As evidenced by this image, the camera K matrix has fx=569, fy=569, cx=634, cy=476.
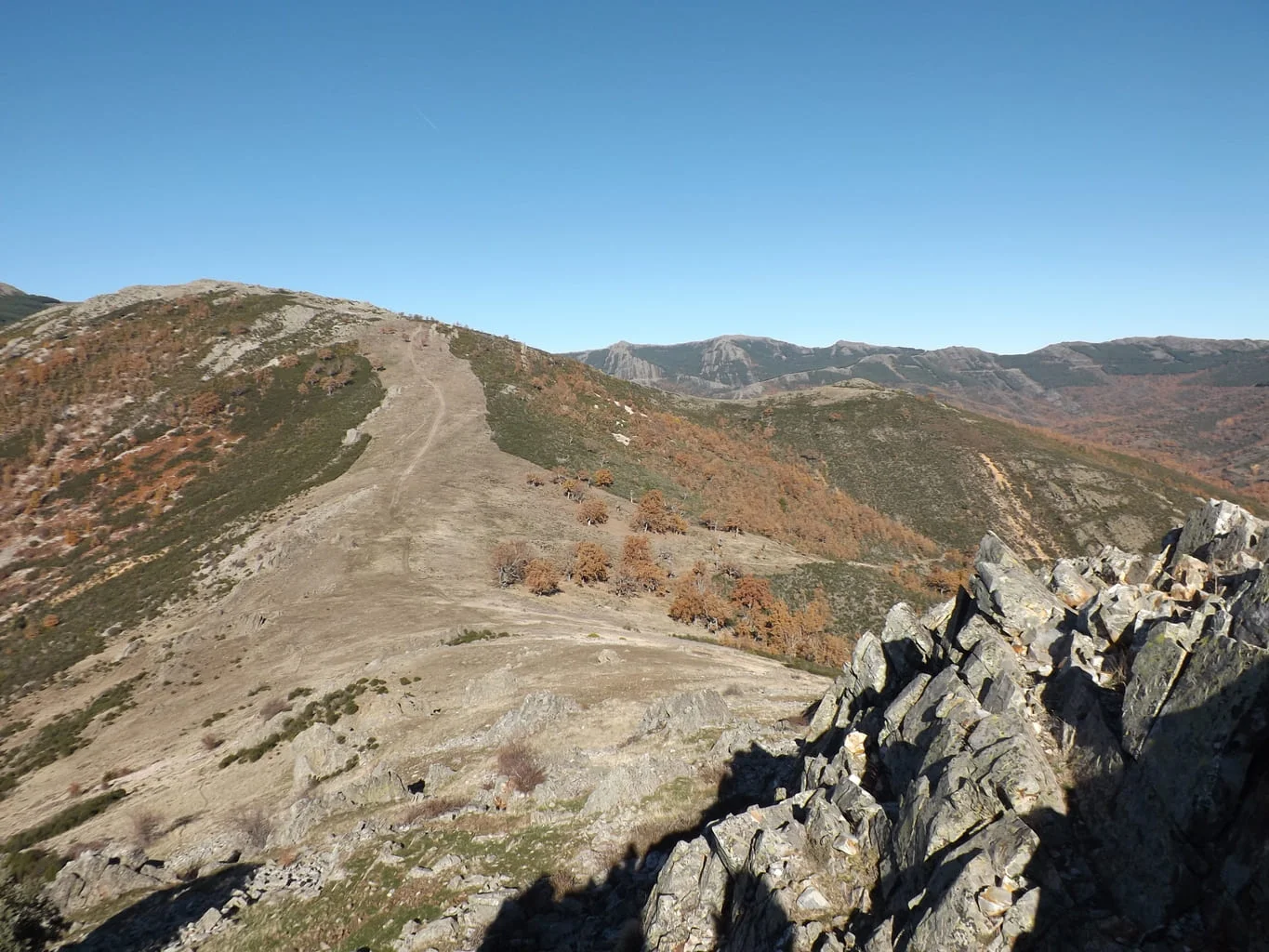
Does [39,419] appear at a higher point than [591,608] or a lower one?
higher

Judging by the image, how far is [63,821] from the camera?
27.6 metres

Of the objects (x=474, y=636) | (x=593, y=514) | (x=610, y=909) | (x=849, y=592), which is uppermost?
(x=593, y=514)

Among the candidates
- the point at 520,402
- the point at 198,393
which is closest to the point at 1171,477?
the point at 520,402

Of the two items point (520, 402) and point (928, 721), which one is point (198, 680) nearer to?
point (928, 721)

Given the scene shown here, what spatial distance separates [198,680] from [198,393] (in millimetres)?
67074

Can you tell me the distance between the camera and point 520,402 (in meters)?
99.8

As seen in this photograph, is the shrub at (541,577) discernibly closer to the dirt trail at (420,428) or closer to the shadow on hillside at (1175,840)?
the dirt trail at (420,428)

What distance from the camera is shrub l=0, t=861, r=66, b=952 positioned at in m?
18.7

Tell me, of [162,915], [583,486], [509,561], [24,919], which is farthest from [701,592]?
[24,919]

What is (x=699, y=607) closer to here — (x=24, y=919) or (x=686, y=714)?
(x=686, y=714)

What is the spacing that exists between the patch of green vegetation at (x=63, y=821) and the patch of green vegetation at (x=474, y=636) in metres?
18.2

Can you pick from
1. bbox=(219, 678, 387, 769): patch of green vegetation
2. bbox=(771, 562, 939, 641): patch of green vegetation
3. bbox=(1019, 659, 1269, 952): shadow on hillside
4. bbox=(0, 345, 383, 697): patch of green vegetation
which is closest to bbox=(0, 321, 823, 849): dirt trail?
bbox=(219, 678, 387, 769): patch of green vegetation

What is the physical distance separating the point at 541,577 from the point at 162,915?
33.7m

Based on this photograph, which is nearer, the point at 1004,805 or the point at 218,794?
the point at 1004,805
